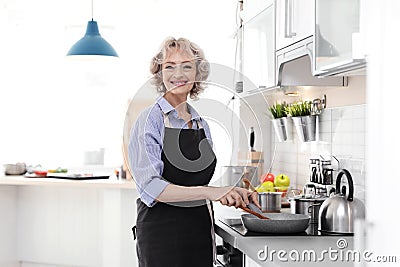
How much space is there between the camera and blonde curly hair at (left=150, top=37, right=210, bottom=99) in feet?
7.00

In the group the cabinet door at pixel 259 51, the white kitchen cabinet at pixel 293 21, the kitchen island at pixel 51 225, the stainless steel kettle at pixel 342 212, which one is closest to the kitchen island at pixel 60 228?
the kitchen island at pixel 51 225

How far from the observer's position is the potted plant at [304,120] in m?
3.01

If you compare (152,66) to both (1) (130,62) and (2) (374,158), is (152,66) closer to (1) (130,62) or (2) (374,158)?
(2) (374,158)

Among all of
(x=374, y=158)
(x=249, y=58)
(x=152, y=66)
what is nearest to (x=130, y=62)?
(x=249, y=58)

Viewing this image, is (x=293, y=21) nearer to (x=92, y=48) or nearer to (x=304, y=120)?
(x=304, y=120)

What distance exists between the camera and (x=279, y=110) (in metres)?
3.44

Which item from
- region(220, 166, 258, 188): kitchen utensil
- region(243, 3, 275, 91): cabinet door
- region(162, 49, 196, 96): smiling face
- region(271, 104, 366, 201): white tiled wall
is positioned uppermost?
region(243, 3, 275, 91): cabinet door

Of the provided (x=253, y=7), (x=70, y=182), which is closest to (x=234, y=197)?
(x=253, y=7)

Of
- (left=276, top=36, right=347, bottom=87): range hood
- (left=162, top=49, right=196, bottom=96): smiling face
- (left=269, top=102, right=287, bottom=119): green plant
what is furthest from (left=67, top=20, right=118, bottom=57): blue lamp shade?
(left=162, top=49, right=196, bottom=96): smiling face

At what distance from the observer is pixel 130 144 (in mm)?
2176

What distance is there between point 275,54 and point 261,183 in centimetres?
68

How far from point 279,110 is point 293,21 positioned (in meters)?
1.00

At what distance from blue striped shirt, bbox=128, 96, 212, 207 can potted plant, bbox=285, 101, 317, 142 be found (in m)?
0.99

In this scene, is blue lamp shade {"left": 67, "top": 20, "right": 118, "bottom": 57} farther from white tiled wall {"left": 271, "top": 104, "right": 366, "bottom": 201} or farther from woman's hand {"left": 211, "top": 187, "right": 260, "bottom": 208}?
woman's hand {"left": 211, "top": 187, "right": 260, "bottom": 208}
